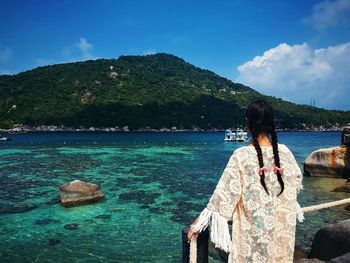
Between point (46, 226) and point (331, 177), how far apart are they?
19.5 m

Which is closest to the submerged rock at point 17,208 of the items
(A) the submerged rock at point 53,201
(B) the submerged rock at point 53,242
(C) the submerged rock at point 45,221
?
(A) the submerged rock at point 53,201

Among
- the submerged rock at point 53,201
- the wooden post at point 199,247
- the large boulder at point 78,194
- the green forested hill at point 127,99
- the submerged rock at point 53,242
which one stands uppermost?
the green forested hill at point 127,99

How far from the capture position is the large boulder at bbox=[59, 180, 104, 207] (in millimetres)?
15812

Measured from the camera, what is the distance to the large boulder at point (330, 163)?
22719 mm

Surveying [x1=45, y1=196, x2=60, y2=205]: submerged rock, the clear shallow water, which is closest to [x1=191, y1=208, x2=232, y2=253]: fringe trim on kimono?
the clear shallow water

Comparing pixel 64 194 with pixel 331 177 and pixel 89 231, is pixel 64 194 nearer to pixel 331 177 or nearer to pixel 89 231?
pixel 89 231

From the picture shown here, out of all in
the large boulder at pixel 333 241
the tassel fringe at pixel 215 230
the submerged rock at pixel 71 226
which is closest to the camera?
the tassel fringe at pixel 215 230

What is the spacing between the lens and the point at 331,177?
23.6 m

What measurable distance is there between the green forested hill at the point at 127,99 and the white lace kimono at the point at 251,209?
416 feet

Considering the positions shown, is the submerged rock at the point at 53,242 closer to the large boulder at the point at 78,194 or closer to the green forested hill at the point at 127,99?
the large boulder at the point at 78,194

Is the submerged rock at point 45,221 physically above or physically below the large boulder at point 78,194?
below

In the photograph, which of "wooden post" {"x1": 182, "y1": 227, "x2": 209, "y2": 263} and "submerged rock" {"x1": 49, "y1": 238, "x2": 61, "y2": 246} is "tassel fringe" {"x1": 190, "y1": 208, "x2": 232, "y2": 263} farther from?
"submerged rock" {"x1": 49, "y1": 238, "x2": 61, "y2": 246}

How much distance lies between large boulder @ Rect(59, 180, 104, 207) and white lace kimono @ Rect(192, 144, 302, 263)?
1398 cm

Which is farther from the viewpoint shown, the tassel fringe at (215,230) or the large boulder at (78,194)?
the large boulder at (78,194)
